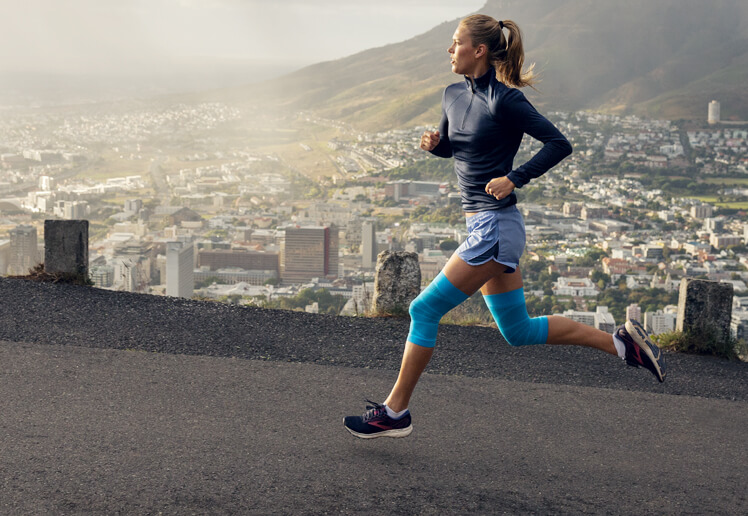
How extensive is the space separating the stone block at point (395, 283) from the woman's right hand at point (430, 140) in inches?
119

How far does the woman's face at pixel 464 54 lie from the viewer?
339cm

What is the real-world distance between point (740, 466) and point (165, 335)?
141 inches

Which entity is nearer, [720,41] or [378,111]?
[378,111]

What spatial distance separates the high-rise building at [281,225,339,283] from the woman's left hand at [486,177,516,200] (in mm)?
16883

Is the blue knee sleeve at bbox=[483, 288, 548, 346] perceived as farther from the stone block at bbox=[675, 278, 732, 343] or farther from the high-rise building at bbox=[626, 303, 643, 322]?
the stone block at bbox=[675, 278, 732, 343]

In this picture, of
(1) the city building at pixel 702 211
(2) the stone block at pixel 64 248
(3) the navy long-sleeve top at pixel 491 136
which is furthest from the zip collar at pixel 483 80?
(1) the city building at pixel 702 211

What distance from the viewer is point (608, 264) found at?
2545 centimetres

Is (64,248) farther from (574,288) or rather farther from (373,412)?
(574,288)

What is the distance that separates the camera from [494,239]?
11.1ft

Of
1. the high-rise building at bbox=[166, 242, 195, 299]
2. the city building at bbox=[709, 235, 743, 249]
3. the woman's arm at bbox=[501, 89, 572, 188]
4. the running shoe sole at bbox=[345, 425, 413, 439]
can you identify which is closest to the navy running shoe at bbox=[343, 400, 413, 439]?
the running shoe sole at bbox=[345, 425, 413, 439]

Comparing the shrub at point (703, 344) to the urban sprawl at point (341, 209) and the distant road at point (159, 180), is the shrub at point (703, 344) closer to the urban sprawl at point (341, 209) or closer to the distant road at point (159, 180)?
the urban sprawl at point (341, 209)

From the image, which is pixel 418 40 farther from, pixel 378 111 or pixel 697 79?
pixel 697 79

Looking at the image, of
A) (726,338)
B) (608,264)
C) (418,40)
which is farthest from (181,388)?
(418,40)

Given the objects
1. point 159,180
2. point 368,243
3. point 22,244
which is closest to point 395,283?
point 22,244
